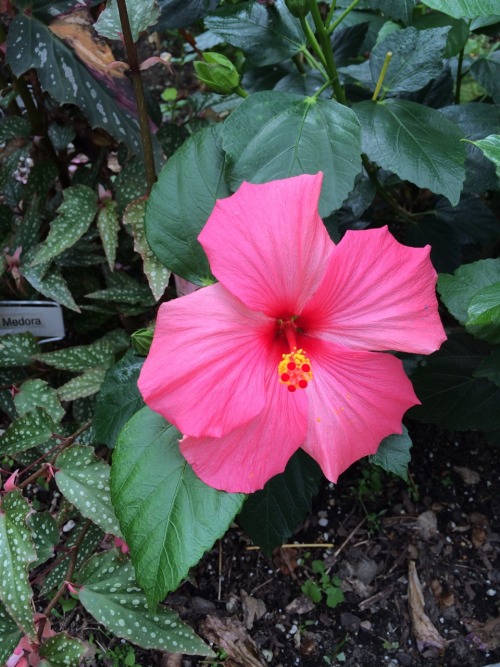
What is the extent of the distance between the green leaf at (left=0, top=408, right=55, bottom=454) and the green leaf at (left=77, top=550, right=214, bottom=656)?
0.78 feet

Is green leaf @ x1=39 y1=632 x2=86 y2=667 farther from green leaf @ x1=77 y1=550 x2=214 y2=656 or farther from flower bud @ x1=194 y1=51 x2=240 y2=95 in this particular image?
flower bud @ x1=194 y1=51 x2=240 y2=95

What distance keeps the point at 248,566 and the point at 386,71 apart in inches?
37.3

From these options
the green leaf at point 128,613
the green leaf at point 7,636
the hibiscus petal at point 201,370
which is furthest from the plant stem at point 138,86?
the green leaf at point 7,636

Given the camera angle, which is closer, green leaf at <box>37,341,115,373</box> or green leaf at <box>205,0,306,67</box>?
green leaf at <box>205,0,306,67</box>

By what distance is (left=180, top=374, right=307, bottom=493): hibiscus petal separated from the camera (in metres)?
0.71

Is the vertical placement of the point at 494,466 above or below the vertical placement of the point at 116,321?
below

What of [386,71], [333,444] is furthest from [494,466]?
[386,71]

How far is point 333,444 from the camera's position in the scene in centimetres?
76

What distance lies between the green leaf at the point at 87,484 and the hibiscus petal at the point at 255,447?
1.02 feet

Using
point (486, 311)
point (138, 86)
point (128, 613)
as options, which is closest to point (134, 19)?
point (138, 86)

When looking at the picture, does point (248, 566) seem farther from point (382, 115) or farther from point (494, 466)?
point (382, 115)

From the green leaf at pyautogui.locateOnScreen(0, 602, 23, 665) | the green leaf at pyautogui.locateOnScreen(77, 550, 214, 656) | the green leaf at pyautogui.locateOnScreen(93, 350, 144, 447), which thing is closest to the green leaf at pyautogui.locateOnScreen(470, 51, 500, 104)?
the green leaf at pyautogui.locateOnScreen(93, 350, 144, 447)

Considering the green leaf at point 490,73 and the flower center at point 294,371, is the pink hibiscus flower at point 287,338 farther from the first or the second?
the green leaf at point 490,73

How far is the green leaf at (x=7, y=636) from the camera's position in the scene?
982 mm
